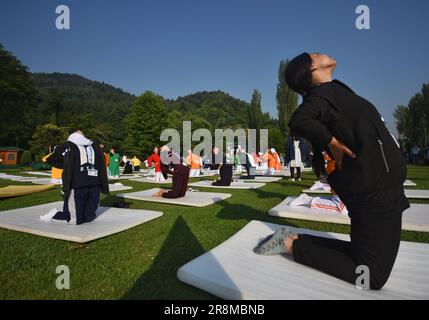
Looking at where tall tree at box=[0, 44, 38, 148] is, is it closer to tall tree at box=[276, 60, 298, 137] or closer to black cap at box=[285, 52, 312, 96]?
tall tree at box=[276, 60, 298, 137]

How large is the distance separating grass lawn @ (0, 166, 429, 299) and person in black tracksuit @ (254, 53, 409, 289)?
1457mm

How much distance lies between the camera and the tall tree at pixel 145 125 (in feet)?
169

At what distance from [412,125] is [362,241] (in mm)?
61288

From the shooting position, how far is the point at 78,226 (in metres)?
4.54

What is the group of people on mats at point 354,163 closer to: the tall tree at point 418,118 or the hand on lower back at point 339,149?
the hand on lower back at point 339,149

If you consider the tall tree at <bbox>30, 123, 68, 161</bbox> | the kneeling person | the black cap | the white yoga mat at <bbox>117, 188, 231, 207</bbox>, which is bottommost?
the white yoga mat at <bbox>117, 188, 231, 207</bbox>

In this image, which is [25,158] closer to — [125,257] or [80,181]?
[80,181]

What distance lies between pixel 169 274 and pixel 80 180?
2.95m

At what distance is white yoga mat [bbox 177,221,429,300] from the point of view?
2236 millimetres

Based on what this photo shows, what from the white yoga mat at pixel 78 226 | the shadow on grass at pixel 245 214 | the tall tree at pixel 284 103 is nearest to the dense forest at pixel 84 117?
the tall tree at pixel 284 103

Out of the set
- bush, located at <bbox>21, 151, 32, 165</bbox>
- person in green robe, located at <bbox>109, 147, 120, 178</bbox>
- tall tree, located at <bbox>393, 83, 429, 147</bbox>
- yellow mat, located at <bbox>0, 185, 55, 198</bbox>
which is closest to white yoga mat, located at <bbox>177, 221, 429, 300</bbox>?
yellow mat, located at <bbox>0, 185, 55, 198</bbox>

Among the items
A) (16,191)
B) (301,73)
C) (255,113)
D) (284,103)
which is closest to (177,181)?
(16,191)

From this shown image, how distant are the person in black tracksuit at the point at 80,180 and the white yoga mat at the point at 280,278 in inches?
115
